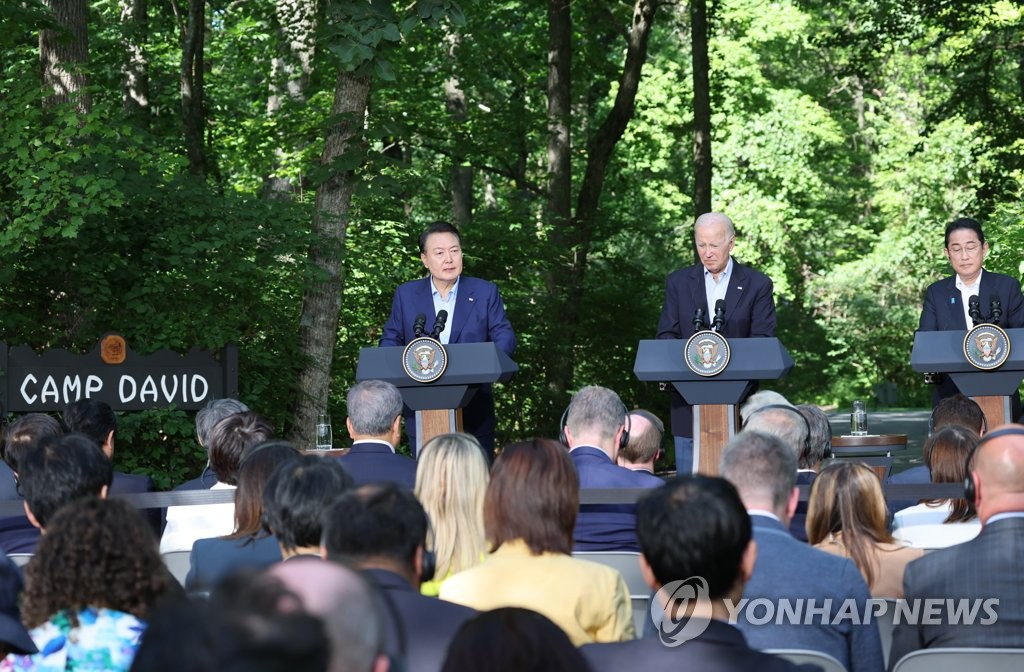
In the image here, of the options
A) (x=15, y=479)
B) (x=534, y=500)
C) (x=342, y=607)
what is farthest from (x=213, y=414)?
(x=342, y=607)

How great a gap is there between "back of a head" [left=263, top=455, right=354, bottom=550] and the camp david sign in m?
5.16

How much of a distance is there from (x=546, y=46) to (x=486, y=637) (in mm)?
18499

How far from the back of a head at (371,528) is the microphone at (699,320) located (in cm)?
377

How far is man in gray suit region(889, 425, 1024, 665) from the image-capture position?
3426mm

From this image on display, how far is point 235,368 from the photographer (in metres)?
8.99

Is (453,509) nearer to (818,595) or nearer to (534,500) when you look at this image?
(534,500)

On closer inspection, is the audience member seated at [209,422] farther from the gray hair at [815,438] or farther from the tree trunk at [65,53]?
the tree trunk at [65,53]

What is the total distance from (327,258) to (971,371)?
5.64 meters

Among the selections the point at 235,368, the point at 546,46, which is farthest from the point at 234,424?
the point at 546,46

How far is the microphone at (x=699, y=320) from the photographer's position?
Answer: 6.59 metres

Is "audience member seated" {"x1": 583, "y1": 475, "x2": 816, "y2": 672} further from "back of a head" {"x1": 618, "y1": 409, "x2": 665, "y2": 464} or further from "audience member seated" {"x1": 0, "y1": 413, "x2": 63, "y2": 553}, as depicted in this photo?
"back of a head" {"x1": 618, "y1": 409, "x2": 665, "y2": 464}

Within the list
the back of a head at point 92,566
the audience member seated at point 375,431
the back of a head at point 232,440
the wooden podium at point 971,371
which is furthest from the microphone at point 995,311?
the back of a head at point 92,566

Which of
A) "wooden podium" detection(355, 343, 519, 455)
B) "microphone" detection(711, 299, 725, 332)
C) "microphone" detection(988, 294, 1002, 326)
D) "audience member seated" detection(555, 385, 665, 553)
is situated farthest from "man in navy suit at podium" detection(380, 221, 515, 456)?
"microphone" detection(988, 294, 1002, 326)

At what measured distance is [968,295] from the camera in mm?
7383
